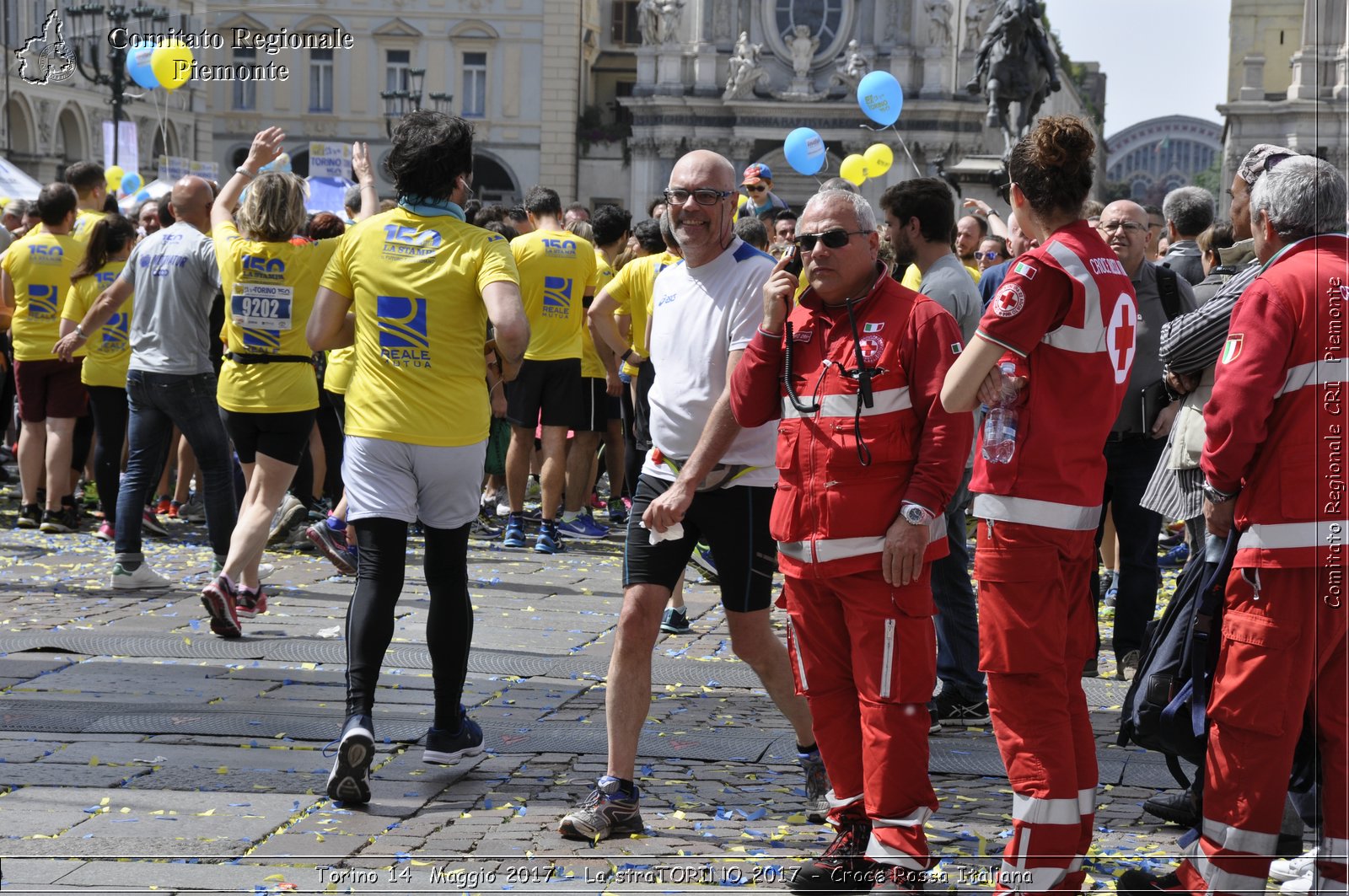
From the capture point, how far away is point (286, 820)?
16.7 ft

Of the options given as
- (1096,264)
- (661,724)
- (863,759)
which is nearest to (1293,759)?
(863,759)

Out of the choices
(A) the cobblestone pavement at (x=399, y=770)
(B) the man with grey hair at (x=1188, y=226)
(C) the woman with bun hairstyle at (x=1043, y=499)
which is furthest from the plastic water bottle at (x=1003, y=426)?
(B) the man with grey hair at (x=1188, y=226)

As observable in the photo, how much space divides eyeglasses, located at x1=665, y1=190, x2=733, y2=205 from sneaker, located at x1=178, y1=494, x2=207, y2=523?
775cm

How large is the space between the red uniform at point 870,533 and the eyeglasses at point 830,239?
0.54ft

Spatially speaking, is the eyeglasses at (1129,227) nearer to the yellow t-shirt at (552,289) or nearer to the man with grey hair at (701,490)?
the man with grey hair at (701,490)

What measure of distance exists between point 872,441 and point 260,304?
4.54m

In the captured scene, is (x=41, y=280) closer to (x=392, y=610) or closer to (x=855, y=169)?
(x=392, y=610)

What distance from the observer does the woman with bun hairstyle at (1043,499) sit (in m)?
4.30

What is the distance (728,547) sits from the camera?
5.27 meters

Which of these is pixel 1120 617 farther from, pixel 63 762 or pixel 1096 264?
pixel 63 762

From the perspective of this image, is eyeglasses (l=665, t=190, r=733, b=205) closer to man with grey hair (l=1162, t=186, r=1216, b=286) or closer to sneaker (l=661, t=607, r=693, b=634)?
sneaker (l=661, t=607, r=693, b=634)

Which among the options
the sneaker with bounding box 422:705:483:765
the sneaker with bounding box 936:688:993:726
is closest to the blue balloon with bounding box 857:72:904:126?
the sneaker with bounding box 936:688:993:726

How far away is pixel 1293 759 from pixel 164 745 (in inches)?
151

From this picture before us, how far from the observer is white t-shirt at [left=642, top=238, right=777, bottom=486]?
17.3 ft
